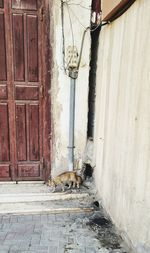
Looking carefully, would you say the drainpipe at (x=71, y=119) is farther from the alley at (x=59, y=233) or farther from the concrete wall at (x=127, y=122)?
the alley at (x=59, y=233)

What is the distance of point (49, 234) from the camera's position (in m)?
3.02

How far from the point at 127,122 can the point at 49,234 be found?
5.37 feet

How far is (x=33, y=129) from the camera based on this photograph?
412cm

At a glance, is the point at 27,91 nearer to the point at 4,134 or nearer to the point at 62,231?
the point at 4,134

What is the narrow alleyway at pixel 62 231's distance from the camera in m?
2.78

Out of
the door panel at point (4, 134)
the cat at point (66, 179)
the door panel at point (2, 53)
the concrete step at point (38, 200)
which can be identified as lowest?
the concrete step at point (38, 200)

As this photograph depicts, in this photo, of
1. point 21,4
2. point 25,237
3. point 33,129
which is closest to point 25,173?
point 33,129

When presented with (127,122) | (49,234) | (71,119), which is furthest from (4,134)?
(127,122)

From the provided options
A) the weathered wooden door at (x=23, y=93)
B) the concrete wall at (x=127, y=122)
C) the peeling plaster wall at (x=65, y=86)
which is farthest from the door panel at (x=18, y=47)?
the concrete wall at (x=127, y=122)

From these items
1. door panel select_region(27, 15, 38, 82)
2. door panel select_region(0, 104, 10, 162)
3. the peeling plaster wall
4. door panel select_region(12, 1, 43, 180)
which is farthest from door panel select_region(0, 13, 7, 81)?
the peeling plaster wall

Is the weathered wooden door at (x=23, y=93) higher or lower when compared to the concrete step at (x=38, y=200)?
higher

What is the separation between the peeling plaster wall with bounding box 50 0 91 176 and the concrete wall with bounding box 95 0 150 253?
32 centimetres

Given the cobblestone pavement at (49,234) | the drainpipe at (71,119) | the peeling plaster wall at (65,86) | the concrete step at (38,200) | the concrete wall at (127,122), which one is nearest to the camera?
the concrete wall at (127,122)

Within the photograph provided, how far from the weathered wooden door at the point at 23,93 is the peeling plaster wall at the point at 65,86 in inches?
6.2
